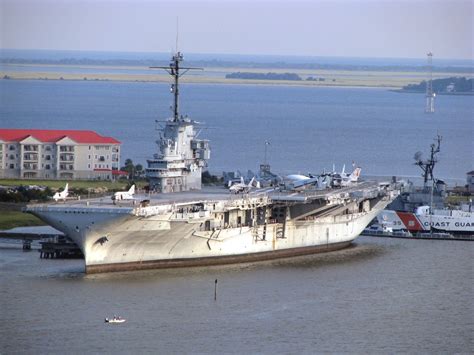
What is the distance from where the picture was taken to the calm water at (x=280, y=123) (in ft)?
300

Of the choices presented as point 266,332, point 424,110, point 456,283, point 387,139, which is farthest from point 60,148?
point 424,110

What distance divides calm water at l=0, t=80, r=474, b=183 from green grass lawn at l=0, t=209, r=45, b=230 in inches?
921

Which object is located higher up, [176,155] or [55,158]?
[176,155]

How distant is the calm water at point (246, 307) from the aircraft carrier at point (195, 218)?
86 cm

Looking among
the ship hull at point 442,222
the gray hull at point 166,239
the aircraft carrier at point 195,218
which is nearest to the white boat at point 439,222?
the ship hull at point 442,222

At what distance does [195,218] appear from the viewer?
Result: 4769 centimetres

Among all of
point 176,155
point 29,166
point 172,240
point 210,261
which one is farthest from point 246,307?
point 29,166

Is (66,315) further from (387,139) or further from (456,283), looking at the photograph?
(387,139)

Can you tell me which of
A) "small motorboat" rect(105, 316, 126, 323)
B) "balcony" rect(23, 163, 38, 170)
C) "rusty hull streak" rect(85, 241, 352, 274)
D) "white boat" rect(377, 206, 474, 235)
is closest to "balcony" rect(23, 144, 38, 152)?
"balcony" rect(23, 163, 38, 170)

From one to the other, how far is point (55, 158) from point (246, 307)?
108 ft

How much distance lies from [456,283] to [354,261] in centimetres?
541

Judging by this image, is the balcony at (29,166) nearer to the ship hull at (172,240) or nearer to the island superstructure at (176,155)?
the island superstructure at (176,155)

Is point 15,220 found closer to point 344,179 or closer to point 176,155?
point 176,155

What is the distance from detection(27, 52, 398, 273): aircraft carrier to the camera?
150ft
